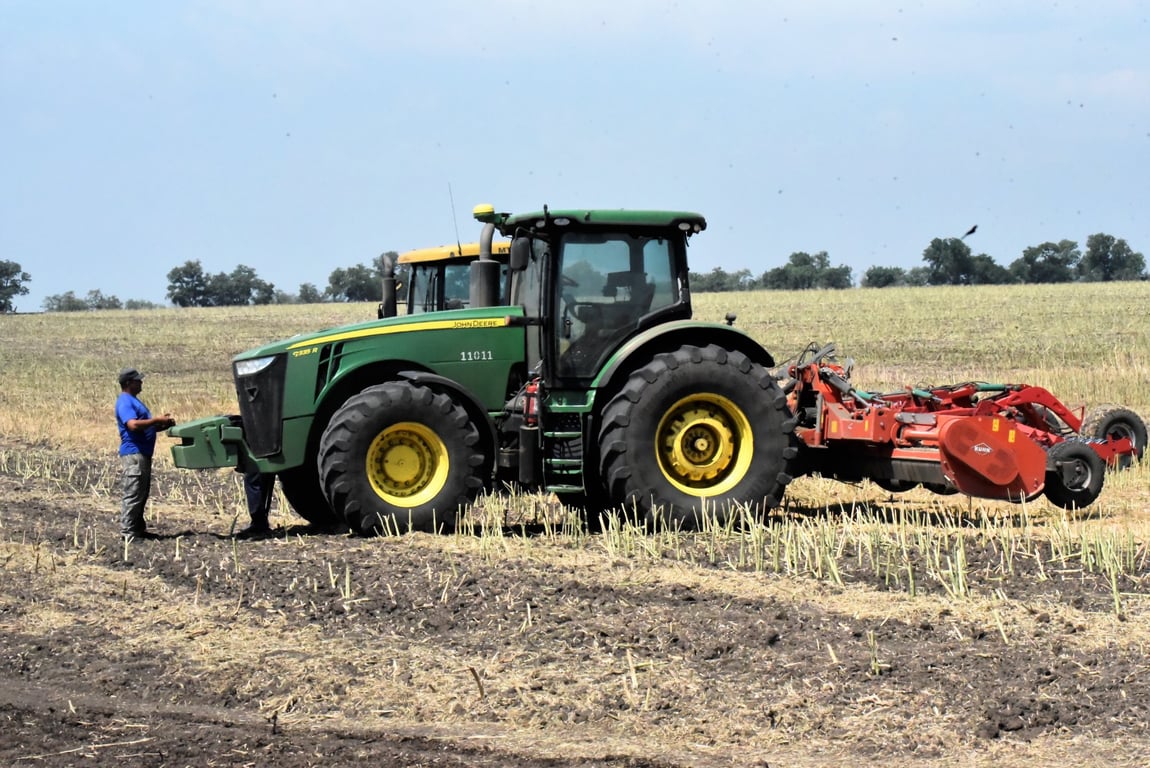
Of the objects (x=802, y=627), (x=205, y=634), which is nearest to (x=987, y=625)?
(x=802, y=627)

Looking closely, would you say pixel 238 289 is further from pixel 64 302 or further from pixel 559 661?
pixel 559 661

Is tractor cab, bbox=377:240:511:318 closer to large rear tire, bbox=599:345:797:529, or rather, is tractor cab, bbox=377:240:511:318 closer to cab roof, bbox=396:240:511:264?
cab roof, bbox=396:240:511:264

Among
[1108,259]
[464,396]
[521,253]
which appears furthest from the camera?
[1108,259]

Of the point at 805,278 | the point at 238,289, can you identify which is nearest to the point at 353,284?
the point at 238,289

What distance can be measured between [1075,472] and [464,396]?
14.2ft

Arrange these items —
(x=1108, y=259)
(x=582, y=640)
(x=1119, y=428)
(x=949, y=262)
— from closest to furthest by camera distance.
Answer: (x=582, y=640) < (x=1119, y=428) < (x=949, y=262) < (x=1108, y=259)

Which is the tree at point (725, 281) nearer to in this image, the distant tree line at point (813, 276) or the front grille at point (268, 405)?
the distant tree line at point (813, 276)

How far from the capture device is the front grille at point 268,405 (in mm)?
9137

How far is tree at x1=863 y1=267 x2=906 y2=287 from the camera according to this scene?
8156 cm

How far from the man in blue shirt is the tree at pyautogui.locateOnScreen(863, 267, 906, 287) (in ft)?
246

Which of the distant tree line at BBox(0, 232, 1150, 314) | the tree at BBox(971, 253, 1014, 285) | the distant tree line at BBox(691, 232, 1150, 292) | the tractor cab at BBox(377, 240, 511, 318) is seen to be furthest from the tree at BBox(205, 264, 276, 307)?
the tractor cab at BBox(377, 240, 511, 318)

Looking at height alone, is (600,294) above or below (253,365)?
above

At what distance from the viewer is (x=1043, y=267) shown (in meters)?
80.3

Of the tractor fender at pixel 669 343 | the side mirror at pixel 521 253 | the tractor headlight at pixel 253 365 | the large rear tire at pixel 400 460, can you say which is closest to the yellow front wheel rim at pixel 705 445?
the tractor fender at pixel 669 343
